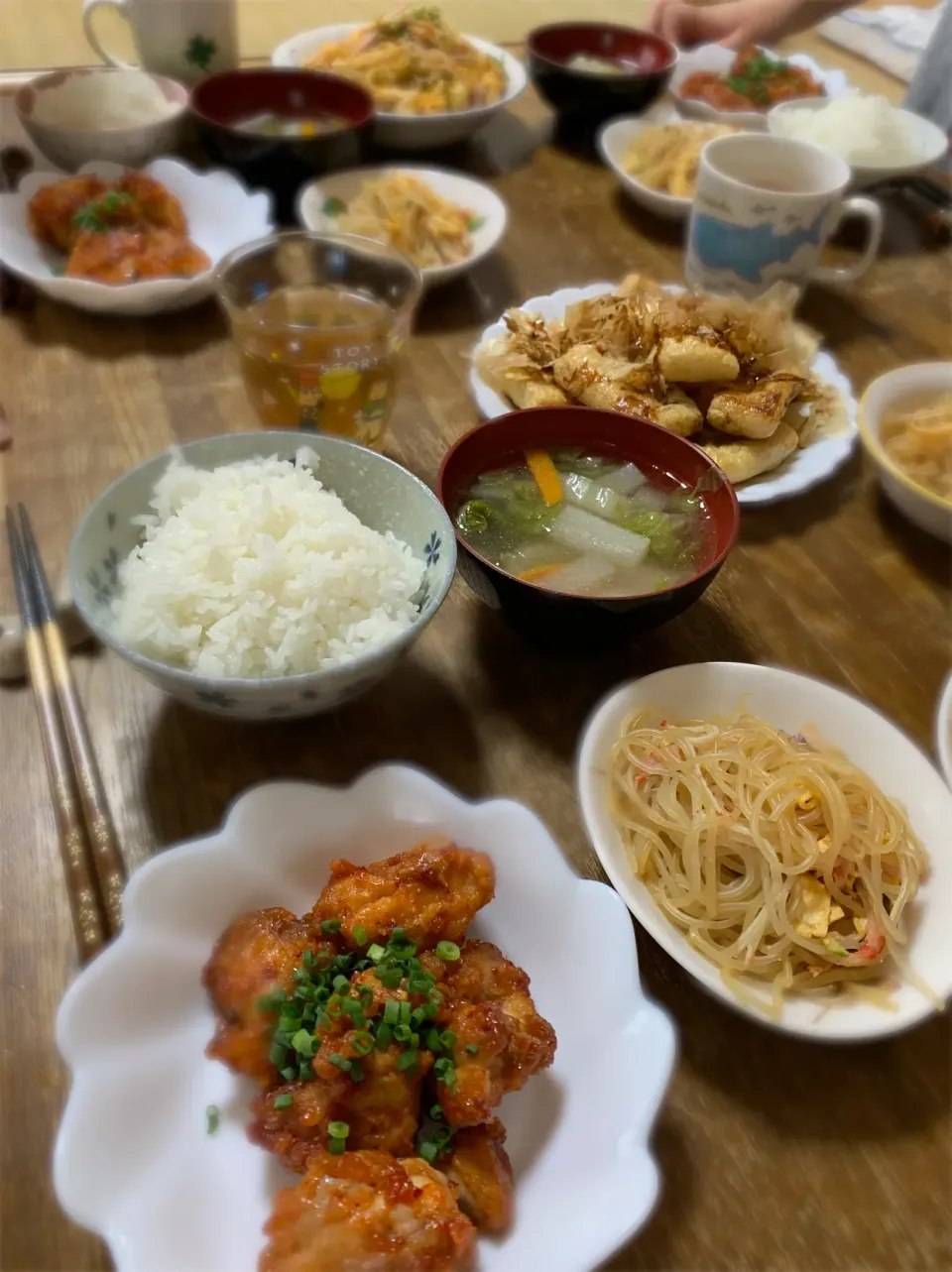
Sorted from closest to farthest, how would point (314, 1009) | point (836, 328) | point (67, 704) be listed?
point (314, 1009) → point (67, 704) → point (836, 328)

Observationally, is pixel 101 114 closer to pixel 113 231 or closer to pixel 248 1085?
pixel 113 231

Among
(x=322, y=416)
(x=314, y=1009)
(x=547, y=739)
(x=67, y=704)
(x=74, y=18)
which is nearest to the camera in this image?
(x=314, y=1009)

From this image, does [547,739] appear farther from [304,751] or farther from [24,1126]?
[24,1126]

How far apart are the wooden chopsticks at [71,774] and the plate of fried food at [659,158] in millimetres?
1803

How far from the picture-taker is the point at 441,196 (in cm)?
219

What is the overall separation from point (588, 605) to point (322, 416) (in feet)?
2.08

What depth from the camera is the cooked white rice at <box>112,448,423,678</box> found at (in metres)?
1.08

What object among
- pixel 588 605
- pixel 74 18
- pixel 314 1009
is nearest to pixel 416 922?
pixel 314 1009

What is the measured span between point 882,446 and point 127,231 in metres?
1.61

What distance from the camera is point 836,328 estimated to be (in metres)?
2.10

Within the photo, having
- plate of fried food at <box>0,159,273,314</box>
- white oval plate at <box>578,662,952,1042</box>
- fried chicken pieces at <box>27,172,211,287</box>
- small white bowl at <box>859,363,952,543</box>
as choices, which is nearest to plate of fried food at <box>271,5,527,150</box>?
plate of fried food at <box>0,159,273,314</box>

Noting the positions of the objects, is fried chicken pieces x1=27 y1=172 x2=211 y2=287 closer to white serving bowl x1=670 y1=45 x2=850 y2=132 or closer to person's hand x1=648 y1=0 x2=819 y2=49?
white serving bowl x1=670 y1=45 x2=850 y2=132

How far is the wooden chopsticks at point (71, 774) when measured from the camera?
99cm

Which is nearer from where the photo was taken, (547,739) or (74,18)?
(547,739)
